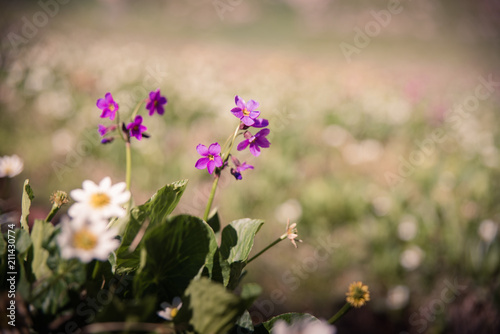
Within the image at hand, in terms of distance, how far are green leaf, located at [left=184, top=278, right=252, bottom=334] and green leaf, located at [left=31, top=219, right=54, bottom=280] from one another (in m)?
0.22

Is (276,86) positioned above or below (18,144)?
above

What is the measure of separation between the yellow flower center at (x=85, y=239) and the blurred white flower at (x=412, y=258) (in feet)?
7.05

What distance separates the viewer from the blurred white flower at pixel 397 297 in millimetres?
1954

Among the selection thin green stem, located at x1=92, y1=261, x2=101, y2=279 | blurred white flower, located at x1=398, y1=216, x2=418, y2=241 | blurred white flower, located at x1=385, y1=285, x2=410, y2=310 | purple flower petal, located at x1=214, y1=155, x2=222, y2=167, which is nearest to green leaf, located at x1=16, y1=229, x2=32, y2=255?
thin green stem, located at x1=92, y1=261, x2=101, y2=279

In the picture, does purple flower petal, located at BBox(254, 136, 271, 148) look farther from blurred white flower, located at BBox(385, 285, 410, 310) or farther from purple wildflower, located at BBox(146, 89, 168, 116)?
blurred white flower, located at BBox(385, 285, 410, 310)

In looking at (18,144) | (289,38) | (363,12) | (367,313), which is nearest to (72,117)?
(18,144)

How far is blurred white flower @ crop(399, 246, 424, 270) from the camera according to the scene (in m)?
2.13

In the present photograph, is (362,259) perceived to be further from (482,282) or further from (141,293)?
(141,293)

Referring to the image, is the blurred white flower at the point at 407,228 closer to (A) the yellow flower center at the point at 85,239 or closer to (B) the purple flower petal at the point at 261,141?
(B) the purple flower petal at the point at 261,141

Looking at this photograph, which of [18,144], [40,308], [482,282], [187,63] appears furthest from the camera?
[187,63]

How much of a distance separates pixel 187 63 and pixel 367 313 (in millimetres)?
5305

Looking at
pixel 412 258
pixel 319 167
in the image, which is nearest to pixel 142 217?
pixel 412 258

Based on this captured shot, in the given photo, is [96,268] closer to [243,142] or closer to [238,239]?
[238,239]

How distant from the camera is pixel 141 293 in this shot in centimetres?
57
